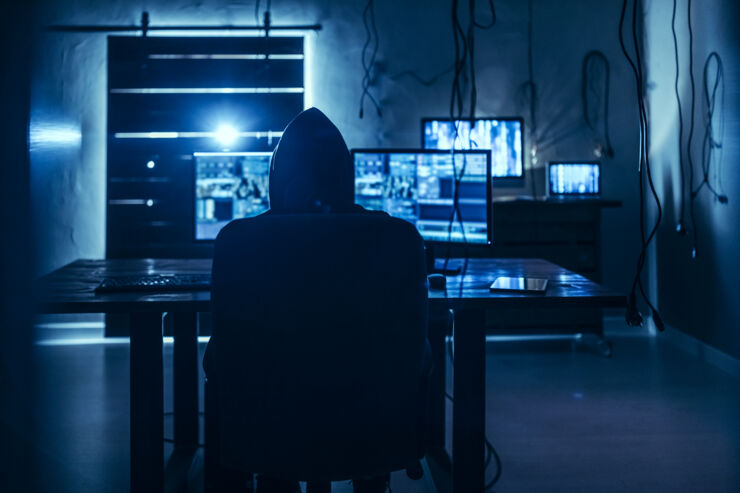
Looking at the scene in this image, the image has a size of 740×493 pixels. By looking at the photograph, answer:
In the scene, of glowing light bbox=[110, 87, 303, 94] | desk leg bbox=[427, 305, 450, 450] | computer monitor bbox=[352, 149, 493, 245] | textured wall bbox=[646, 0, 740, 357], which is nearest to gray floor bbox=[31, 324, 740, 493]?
desk leg bbox=[427, 305, 450, 450]

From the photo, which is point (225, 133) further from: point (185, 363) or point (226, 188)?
point (185, 363)

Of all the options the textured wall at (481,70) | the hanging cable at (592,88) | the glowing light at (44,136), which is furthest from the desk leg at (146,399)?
the hanging cable at (592,88)

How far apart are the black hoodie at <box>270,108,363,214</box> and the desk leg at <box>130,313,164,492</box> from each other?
0.58 metres

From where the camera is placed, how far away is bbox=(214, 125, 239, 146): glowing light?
447 centimetres

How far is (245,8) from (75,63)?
1.24 metres

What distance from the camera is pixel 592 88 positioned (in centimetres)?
450

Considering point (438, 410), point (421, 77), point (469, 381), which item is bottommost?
point (438, 410)

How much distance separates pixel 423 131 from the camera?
172 inches

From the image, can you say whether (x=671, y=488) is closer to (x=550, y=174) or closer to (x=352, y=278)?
(x=352, y=278)

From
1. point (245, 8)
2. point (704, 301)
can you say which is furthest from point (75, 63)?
point (704, 301)

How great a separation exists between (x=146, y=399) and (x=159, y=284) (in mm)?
295

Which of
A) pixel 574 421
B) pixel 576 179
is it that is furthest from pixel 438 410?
pixel 576 179

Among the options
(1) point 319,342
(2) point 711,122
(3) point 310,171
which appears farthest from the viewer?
(2) point 711,122

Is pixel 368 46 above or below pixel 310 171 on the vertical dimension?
above
